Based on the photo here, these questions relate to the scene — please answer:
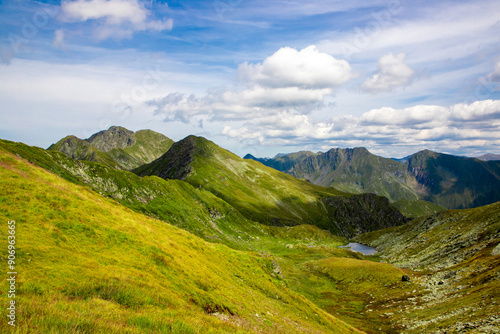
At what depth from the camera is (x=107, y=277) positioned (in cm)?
1881

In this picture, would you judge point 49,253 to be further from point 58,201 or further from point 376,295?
point 376,295

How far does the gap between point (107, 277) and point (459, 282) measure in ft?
314

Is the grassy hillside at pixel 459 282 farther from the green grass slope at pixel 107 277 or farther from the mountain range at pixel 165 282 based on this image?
the green grass slope at pixel 107 277

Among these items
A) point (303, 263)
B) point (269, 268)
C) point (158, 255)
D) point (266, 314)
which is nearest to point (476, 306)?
point (269, 268)

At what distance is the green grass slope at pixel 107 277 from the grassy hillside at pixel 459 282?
3221cm

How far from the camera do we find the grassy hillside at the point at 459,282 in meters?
51.7

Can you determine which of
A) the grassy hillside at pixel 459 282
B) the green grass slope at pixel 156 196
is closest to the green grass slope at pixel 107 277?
the grassy hillside at pixel 459 282

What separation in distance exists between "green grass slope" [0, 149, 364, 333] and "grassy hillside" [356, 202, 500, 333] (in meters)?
32.2

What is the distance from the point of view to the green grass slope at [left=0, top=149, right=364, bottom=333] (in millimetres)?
11914

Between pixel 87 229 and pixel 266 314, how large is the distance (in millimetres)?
23661

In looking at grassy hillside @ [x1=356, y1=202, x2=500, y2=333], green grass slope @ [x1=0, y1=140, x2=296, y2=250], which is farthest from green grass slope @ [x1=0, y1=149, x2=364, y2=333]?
green grass slope @ [x1=0, y1=140, x2=296, y2=250]

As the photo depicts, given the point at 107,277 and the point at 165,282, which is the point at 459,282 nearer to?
the point at 165,282

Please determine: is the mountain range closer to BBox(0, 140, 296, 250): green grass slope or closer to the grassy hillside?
the grassy hillside

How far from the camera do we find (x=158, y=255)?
92.4 ft
